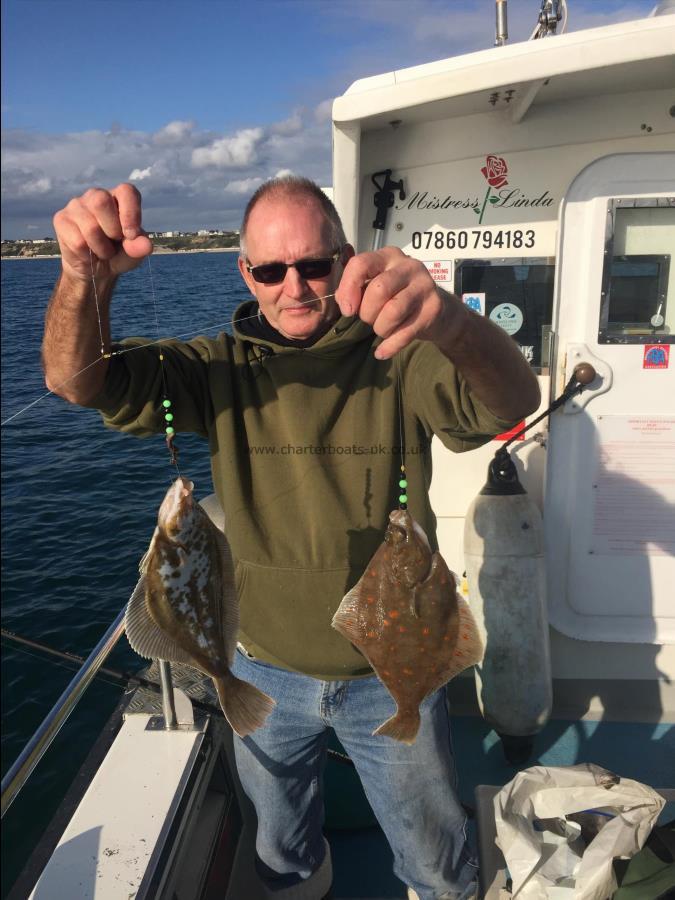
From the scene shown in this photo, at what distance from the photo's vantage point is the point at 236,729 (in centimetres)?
199

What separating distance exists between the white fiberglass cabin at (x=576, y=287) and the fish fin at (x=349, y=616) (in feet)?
7.06

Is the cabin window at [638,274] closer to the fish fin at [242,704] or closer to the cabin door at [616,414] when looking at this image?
the cabin door at [616,414]

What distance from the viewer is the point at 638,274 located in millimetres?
3627

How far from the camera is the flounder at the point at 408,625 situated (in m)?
2.04

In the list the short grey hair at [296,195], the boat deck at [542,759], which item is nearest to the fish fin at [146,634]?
the short grey hair at [296,195]

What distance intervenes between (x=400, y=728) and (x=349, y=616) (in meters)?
0.45

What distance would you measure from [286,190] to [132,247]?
695mm

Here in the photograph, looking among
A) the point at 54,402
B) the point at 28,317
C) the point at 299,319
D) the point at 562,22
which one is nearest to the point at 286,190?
the point at 299,319

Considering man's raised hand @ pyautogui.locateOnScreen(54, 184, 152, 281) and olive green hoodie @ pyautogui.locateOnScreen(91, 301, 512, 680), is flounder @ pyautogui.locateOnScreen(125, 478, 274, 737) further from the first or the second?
man's raised hand @ pyautogui.locateOnScreen(54, 184, 152, 281)

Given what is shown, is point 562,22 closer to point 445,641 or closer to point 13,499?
point 445,641

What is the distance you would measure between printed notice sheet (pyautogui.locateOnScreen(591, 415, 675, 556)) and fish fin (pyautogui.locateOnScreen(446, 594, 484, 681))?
2.13m

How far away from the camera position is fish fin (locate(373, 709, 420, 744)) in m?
2.12

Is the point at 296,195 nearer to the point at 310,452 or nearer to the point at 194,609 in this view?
the point at 310,452

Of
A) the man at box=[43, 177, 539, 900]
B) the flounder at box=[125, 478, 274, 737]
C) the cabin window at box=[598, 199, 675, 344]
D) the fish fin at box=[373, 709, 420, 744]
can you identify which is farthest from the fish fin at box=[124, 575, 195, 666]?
the cabin window at box=[598, 199, 675, 344]
